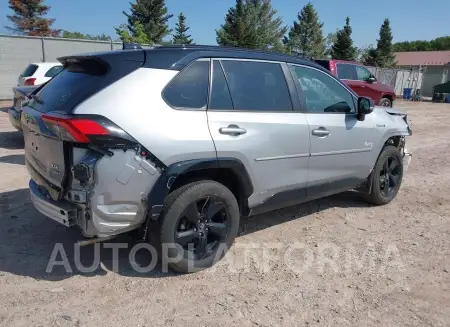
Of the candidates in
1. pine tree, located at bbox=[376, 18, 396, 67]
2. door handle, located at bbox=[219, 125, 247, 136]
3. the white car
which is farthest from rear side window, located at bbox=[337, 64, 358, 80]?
pine tree, located at bbox=[376, 18, 396, 67]

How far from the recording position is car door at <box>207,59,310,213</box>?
11.1 ft

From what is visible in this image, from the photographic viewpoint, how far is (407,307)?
304 centimetres

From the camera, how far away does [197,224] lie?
11.2 ft

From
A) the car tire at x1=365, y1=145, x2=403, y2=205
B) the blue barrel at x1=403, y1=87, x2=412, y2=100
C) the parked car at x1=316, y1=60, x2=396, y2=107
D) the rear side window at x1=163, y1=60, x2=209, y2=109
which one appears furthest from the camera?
the blue barrel at x1=403, y1=87, x2=412, y2=100

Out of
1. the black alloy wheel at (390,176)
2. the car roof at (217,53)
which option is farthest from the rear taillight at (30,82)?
the black alloy wheel at (390,176)

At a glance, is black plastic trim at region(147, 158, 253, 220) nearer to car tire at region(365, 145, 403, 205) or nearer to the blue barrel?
car tire at region(365, 145, 403, 205)

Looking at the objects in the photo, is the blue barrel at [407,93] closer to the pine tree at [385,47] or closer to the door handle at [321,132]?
the pine tree at [385,47]

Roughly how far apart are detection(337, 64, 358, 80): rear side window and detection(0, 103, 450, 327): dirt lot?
10038 mm

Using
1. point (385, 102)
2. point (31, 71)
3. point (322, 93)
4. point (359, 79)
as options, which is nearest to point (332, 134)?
point (322, 93)

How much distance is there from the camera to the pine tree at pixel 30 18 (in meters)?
44.2

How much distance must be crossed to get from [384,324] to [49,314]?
2.35m

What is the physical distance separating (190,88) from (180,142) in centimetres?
49

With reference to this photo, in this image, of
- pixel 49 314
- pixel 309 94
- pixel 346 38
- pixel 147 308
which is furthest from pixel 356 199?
pixel 346 38

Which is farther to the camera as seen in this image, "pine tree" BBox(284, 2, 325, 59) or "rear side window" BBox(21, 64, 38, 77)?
"pine tree" BBox(284, 2, 325, 59)
